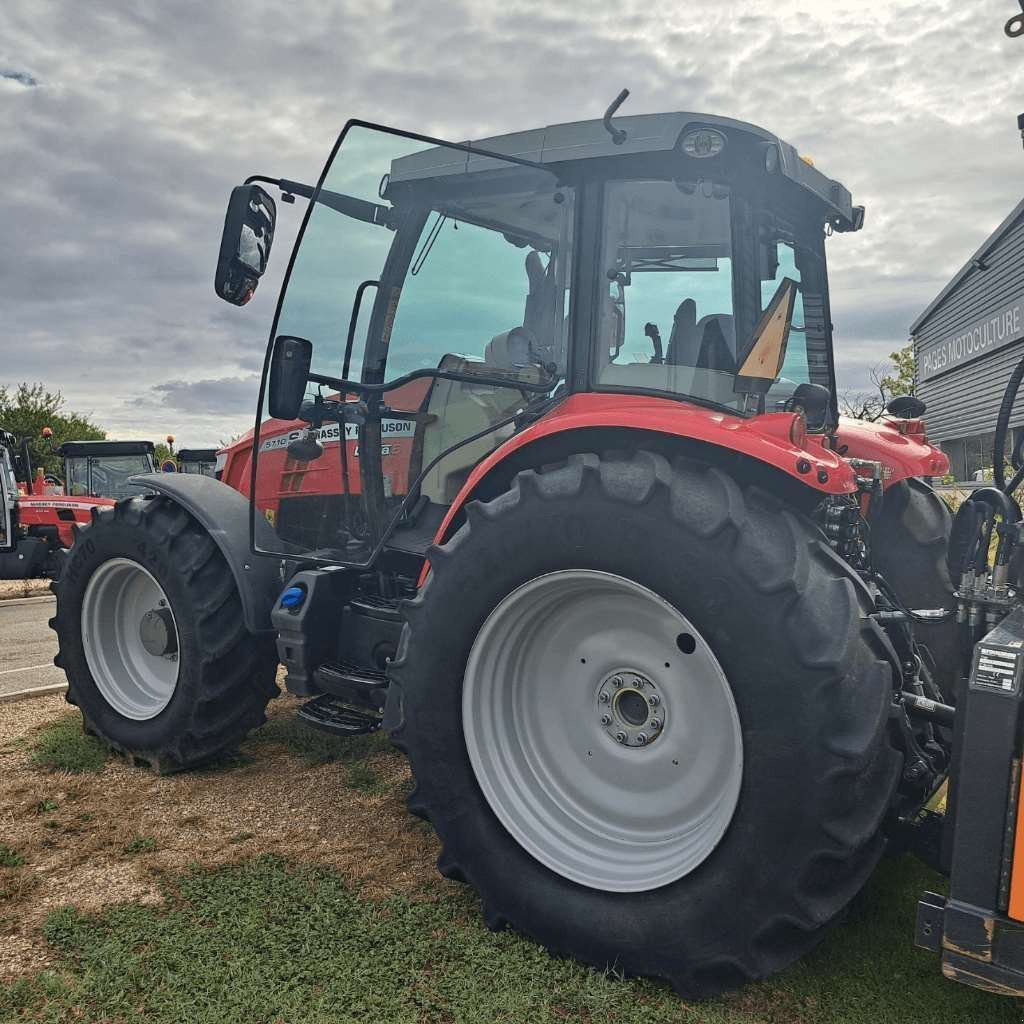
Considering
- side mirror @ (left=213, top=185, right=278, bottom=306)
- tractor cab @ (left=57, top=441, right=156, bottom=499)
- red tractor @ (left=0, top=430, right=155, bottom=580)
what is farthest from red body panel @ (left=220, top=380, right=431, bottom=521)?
tractor cab @ (left=57, top=441, right=156, bottom=499)

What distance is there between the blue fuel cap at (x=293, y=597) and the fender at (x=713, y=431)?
3.51 ft

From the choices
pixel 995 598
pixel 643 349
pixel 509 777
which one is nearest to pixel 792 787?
pixel 995 598

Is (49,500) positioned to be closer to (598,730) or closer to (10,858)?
(10,858)

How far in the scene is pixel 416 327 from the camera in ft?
11.7

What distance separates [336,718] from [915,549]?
2.42 m

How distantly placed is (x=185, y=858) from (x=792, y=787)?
84.5 inches

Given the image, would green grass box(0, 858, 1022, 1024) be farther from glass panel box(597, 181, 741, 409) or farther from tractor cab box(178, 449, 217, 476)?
tractor cab box(178, 449, 217, 476)

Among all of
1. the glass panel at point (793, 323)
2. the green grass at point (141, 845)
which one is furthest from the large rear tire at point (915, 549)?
the green grass at point (141, 845)

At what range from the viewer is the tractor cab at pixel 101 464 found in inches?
607

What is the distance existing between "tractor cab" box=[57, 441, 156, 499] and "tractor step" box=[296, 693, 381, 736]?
499 inches

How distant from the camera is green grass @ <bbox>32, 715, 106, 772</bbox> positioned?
416 cm

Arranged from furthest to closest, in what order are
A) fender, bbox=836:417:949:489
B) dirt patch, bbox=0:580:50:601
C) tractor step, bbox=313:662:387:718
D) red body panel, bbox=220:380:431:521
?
dirt patch, bbox=0:580:50:601
fender, bbox=836:417:949:489
red body panel, bbox=220:380:431:521
tractor step, bbox=313:662:387:718

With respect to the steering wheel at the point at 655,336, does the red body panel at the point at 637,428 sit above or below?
below

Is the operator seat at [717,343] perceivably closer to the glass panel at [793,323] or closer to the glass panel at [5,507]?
the glass panel at [793,323]
